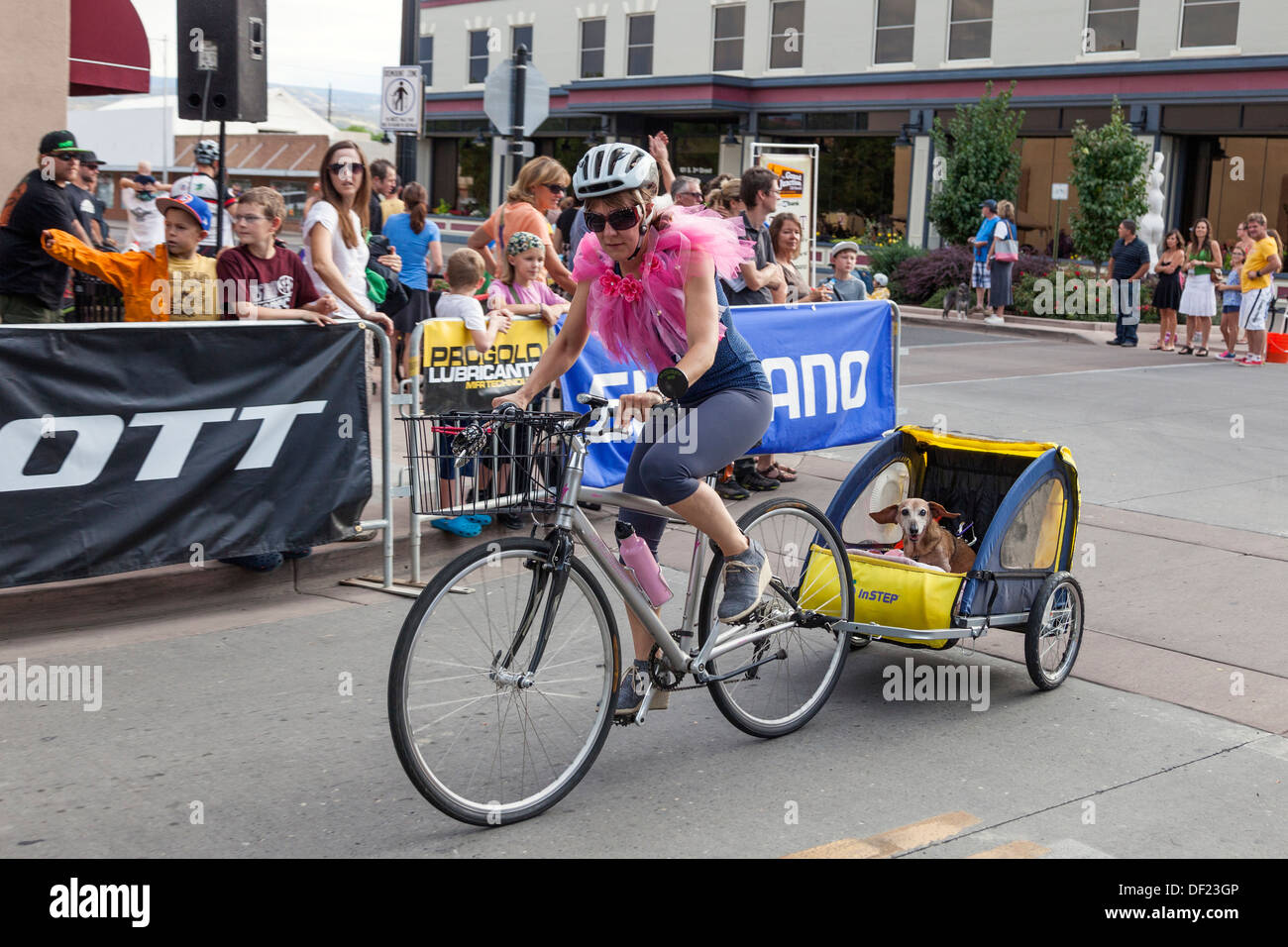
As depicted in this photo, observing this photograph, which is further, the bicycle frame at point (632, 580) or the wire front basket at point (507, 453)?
the bicycle frame at point (632, 580)

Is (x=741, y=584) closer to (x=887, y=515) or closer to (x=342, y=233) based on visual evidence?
(x=887, y=515)

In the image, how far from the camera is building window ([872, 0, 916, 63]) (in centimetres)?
3522

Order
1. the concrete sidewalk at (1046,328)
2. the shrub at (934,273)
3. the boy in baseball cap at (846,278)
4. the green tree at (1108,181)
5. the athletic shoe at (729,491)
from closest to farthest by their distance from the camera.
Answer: the athletic shoe at (729,491) < the boy in baseball cap at (846,278) < the concrete sidewalk at (1046,328) < the green tree at (1108,181) < the shrub at (934,273)

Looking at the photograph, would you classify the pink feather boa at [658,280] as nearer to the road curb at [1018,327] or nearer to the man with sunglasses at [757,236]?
the man with sunglasses at [757,236]

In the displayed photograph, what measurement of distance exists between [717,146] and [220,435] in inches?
1425

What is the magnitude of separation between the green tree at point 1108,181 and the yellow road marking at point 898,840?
23.6 metres

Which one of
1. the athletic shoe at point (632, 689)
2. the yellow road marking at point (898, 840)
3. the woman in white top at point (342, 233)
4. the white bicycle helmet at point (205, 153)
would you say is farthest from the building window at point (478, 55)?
the yellow road marking at point (898, 840)

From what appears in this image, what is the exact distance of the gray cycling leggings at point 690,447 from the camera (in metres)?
4.35

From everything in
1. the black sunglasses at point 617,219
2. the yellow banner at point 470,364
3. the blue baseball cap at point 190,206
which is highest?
the blue baseball cap at point 190,206

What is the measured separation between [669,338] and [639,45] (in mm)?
39756

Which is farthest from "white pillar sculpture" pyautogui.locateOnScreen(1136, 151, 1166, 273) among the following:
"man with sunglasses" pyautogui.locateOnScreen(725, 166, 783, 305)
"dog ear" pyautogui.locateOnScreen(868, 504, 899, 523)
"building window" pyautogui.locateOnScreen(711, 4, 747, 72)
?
"dog ear" pyautogui.locateOnScreen(868, 504, 899, 523)

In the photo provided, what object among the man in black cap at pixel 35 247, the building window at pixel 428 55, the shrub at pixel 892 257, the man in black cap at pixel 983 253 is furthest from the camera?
the building window at pixel 428 55

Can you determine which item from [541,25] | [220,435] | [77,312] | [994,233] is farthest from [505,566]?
[541,25]
